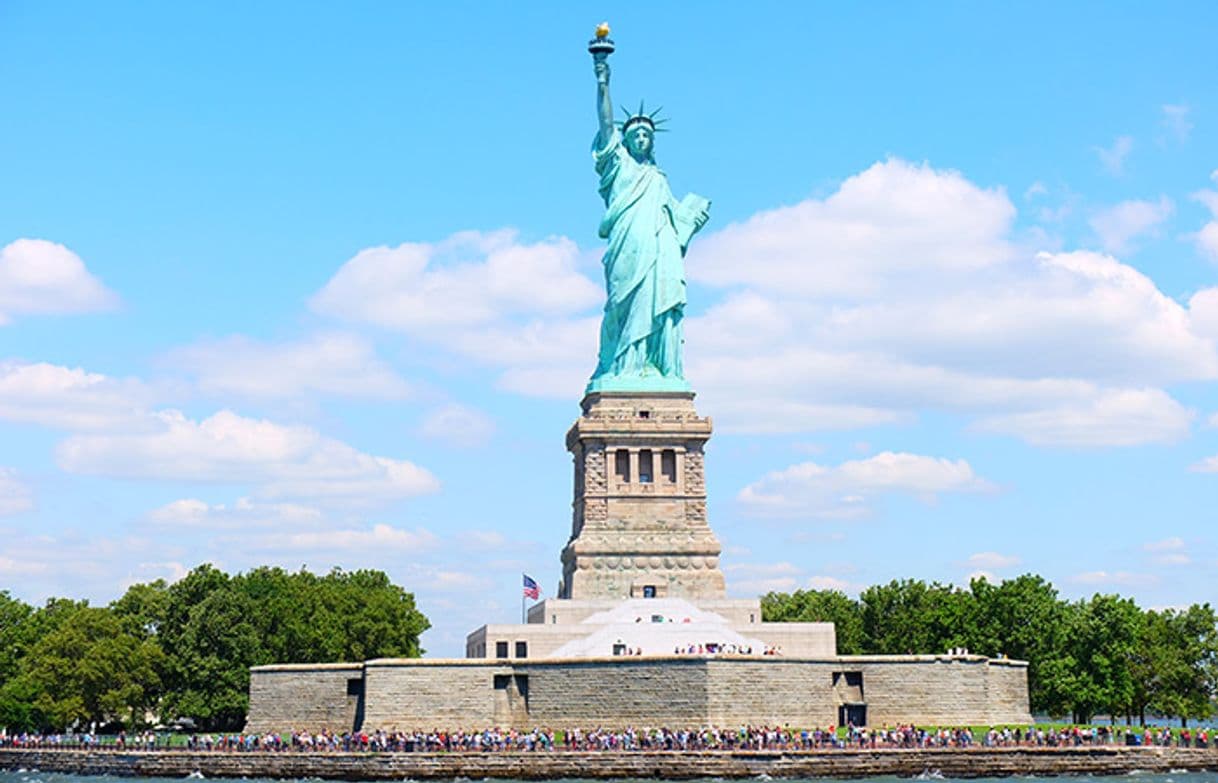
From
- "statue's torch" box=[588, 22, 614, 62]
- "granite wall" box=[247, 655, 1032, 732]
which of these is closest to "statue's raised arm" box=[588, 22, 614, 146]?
"statue's torch" box=[588, 22, 614, 62]

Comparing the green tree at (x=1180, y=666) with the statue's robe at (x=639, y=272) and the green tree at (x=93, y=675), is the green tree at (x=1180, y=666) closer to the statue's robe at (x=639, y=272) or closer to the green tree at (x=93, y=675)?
the statue's robe at (x=639, y=272)

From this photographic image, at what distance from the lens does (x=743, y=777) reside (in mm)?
50969

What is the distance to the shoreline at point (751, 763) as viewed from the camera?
51.3 m

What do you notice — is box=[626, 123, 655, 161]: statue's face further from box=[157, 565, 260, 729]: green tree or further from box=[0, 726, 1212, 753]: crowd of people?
box=[0, 726, 1212, 753]: crowd of people

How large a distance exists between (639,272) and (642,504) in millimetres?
10022

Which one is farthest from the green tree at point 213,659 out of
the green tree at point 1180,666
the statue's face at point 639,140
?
the green tree at point 1180,666

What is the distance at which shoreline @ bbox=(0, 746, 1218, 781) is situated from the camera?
168 ft

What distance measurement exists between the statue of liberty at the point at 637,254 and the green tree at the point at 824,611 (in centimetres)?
1944

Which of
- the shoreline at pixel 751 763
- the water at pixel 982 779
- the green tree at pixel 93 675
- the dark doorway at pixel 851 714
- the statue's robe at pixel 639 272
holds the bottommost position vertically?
the water at pixel 982 779

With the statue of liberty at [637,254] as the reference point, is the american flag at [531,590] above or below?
below

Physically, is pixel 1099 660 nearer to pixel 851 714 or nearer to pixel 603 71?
pixel 851 714

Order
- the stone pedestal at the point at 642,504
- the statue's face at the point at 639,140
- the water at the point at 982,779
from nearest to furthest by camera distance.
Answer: the water at the point at 982,779 → the stone pedestal at the point at 642,504 → the statue's face at the point at 639,140

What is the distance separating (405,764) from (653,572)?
51.1ft

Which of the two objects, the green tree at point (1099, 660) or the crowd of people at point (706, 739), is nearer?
the crowd of people at point (706, 739)
